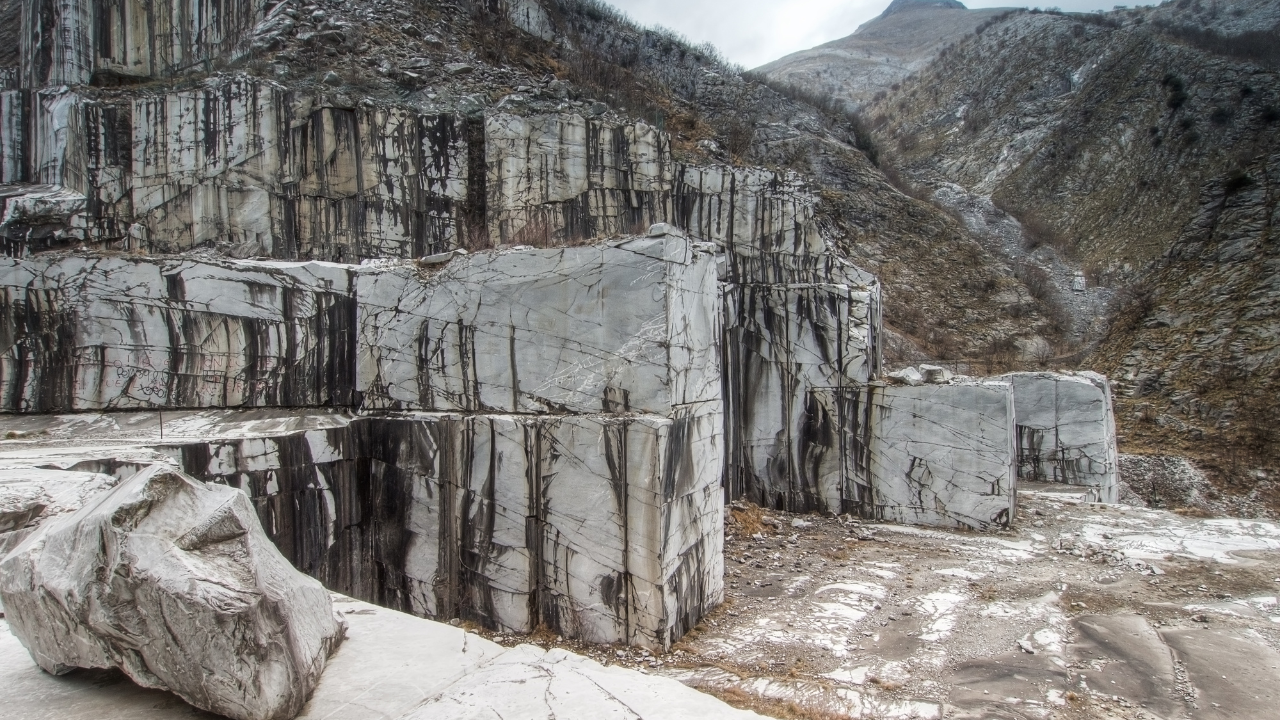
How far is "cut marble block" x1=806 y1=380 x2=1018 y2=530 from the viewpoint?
8555mm

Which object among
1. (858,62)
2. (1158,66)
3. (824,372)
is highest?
(858,62)

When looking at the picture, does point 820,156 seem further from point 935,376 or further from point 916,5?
point 916,5

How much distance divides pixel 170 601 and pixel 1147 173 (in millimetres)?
30068

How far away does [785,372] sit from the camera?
9.38 metres

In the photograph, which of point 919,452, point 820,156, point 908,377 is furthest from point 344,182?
point 820,156

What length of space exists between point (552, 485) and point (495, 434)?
627 millimetres

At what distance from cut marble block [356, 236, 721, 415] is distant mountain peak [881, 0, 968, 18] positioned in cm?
8302

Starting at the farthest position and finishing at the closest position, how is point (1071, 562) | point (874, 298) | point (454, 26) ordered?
point (454, 26)
point (874, 298)
point (1071, 562)

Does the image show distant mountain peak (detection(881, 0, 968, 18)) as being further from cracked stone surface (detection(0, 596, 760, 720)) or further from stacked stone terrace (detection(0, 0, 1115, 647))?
cracked stone surface (detection(0, 596, 760, 720))

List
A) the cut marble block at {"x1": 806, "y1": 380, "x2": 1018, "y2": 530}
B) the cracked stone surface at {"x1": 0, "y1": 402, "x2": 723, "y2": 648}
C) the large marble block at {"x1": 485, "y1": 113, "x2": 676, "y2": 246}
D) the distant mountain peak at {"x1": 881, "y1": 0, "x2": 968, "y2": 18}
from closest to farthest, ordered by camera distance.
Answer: the cracked stone surface at {"x1": 0, "y1": 402, "x2": 723, "y2": 648} → the cut marble block at {"x1": 806, "y1": 380, "x2": 1018, "y2": 530} → the large marble block at {"x1": 485, "y1": 113, "x2": 676, "y2": 246} → the distant mountain peak at {"x1": 881, "y1": 0, "x2": 968, "y2": 18}

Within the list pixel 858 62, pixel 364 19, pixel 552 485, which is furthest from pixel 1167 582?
pixel 858 62

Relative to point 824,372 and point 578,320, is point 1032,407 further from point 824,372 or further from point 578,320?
point 578,320

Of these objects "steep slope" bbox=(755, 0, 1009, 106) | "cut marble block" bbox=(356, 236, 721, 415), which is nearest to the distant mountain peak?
"steep slope" bbox=(755, 0, 1009, 106)

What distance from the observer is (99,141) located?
10.0 m
